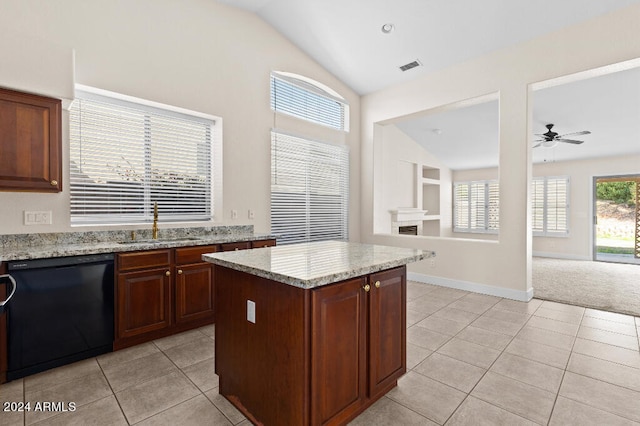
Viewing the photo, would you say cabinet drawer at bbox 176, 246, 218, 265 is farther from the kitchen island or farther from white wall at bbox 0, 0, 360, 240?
the kitchen island

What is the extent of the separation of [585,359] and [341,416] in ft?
7.42

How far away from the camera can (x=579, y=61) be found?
362 cm

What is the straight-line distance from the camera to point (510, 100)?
4145 millimetres

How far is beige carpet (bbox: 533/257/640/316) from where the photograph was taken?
163 inches

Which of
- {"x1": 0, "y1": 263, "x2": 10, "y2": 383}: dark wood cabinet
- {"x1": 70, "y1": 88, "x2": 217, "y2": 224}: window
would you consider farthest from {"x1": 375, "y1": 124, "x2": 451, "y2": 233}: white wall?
{"x1": 0, "y1": 263, "x2": 10, "y2": 383}: dark wood cabinet

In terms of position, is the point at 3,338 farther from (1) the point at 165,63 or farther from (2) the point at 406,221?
(2) the point at 406,221

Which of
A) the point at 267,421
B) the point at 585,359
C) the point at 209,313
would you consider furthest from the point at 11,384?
the point at 585,359

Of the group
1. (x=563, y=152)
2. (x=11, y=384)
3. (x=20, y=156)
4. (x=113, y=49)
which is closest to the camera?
(x=11, y=384)

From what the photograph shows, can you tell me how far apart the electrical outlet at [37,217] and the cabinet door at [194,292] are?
3.87ft

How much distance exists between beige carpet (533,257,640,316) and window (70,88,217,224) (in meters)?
4.92

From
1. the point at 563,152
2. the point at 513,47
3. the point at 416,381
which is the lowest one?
the point at 416,381

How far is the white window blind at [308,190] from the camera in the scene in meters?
4.65

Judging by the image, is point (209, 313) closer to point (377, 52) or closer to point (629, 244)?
point (377, 52)

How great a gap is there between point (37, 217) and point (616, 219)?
11.1m
